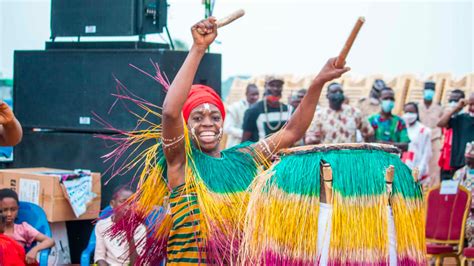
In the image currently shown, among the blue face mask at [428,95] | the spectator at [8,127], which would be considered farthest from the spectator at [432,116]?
the spectator at [8,127]

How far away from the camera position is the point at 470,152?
8500mm

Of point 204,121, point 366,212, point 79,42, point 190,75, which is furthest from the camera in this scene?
point 79,42

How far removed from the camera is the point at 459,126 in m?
9.83

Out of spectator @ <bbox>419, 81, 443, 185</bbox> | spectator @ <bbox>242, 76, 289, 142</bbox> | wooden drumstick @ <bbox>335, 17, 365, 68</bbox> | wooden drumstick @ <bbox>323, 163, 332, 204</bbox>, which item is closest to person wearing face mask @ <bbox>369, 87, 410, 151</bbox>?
spectator @ <bbox>242, 76, 289, 142</bbox>

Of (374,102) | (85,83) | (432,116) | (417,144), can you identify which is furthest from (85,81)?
(432,116)

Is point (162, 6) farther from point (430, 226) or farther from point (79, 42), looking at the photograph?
point (430, 226)

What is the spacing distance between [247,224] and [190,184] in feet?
2.02

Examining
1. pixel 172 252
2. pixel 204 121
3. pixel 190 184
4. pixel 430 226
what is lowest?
pixel 430 226

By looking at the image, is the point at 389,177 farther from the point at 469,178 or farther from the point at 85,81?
the point at 469,178

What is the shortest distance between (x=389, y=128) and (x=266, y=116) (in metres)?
1.47

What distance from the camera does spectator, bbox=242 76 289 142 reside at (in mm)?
9477

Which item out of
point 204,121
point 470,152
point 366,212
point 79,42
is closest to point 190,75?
point 204,121

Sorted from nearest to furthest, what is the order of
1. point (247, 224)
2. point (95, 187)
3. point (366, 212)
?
point (366, 212)
point (247, 224)
point (95, 187)

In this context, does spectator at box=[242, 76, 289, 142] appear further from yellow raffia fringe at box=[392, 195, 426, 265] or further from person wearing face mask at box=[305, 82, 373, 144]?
yellow raffia fringe at box=[392, 195, 426, 265]
